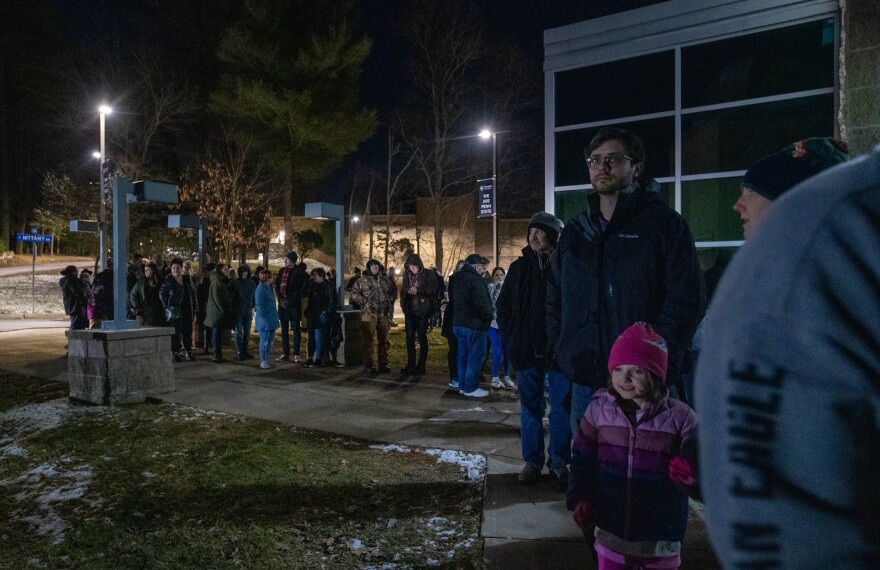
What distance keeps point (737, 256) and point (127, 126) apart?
36.5m

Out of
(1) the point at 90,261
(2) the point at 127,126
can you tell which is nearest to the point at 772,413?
(2) the point at 127,126

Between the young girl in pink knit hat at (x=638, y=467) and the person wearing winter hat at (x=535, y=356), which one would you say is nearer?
the young girl in pink knit hat at (x=638, y=467)

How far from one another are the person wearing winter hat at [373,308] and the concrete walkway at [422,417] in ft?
1.48

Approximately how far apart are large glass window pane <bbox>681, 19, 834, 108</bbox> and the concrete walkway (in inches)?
191

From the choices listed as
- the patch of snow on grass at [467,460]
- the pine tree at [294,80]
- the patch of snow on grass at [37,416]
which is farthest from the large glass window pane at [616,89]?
the pine tree at [294,80]

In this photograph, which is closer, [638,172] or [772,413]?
[772,413]

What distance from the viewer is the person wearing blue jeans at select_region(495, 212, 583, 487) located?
4883 millimetres

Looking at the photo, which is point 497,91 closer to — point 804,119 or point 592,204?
point 804,119

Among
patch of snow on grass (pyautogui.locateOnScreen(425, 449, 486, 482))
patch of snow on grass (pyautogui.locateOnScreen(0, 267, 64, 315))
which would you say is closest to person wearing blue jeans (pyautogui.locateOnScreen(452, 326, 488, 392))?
patch of snow on grass (pyautogui.locateOnScreen(425, 449, 486, 482))

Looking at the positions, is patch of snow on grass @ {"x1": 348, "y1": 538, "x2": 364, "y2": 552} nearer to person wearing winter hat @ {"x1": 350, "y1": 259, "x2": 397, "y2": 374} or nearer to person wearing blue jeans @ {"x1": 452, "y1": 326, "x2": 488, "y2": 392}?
person wearing blue jeans @ {"x1": 452, "y1": 326, "x2": 488, "y2": 392}

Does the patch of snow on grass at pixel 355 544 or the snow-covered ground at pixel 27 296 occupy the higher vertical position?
the snow-covered ground at pixel 27 296

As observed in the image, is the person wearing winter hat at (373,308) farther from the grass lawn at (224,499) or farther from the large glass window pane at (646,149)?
the grass lawn at (224,499)

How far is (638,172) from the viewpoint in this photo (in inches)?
126

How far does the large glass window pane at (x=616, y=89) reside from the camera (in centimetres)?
877
